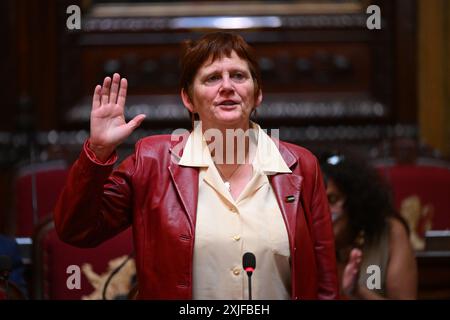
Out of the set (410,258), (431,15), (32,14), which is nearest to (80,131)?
(32,14)

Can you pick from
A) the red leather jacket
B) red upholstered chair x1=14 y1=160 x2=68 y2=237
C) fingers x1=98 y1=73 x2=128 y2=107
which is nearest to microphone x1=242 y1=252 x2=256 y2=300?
the red leather jacket

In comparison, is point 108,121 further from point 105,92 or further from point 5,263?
point 5,263

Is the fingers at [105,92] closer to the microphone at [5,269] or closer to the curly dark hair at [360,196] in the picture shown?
the microphone at [5,269]

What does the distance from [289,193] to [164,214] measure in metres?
0.28

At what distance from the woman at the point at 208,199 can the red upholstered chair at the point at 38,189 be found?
1.56 metres

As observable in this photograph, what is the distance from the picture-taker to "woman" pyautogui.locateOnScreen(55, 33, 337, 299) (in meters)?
2.04

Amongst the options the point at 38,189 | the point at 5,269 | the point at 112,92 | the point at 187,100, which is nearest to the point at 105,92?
the point at 112,92

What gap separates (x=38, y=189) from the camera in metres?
3.80

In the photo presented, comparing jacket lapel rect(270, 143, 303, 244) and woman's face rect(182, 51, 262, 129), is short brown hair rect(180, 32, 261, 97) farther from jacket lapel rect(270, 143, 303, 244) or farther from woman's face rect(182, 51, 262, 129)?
jacket lapel rect(270, 143, 303, 244)

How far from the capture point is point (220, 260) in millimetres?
2041

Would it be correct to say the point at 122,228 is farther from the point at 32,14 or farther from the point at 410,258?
the point at 32,14

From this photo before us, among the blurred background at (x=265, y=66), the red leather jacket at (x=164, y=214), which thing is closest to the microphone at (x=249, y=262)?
the red leather jacket at (x=164, y=214)

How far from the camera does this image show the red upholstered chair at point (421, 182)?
3.89 metres
